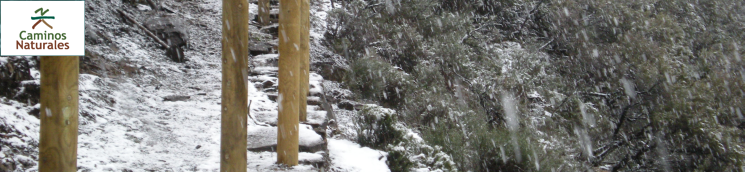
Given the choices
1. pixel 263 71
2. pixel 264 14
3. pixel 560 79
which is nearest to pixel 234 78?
pixel 263 71

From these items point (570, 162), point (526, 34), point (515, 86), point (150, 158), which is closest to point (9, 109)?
point (150, 158)

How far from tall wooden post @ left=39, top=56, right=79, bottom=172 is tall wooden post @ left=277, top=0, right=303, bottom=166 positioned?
1.90m

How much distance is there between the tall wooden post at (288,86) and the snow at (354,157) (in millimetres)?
767

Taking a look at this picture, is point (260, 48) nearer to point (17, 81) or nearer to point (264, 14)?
point (264, 14)

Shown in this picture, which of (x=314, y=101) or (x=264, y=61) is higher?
(x=264, y=61)

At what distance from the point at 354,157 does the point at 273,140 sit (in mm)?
914

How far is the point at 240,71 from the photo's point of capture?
3.08 meters

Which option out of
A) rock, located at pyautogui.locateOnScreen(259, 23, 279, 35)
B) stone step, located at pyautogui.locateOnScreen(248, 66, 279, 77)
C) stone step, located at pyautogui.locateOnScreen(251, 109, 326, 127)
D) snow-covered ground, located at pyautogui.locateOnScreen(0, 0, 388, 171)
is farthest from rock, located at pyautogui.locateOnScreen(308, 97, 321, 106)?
rock, located at pyautogui.locateOnScreen(259, 23, 279, 35)

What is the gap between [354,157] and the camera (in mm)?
5328

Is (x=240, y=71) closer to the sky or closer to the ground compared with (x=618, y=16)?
closer to the ground

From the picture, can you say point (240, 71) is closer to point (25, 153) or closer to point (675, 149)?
point (25, 153)

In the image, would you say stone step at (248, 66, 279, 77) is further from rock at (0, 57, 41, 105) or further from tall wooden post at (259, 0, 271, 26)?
rock at (0, 57, 41, 105)

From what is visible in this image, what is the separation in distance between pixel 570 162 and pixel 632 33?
7930 mm

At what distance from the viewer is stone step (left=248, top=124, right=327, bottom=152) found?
4699 mm
